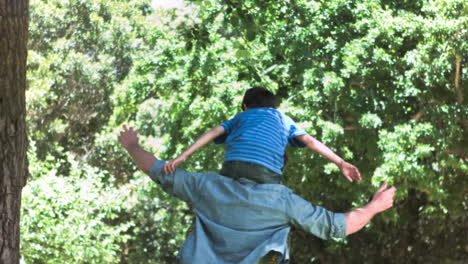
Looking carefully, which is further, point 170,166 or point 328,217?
point 170,166

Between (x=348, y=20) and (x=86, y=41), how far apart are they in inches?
584

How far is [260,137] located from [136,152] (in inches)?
28.8

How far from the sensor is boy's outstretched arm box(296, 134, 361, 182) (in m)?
3.81

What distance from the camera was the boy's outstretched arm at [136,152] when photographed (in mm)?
4027

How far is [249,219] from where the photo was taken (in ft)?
12.3

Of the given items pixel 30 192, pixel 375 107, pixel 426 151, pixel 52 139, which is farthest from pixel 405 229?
pixel 52 139

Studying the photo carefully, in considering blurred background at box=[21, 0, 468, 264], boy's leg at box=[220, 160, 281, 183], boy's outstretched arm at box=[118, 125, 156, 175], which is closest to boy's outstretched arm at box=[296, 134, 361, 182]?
boy's leg at box=[220, 160, 281, 183]

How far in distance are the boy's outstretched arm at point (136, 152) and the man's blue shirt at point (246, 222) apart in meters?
0.37

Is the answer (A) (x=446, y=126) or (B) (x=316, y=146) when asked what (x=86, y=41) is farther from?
(B) (x=316, y=146)

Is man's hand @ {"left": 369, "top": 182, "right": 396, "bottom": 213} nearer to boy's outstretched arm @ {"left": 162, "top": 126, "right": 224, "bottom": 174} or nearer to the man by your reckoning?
the man

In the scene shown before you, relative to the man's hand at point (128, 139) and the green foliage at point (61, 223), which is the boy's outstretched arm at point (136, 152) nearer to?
the man's hand at point (128, 139)

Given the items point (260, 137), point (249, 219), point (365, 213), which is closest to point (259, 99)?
point (260, 137)

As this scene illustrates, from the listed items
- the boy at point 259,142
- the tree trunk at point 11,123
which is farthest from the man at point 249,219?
the tree trunk at point 11,123

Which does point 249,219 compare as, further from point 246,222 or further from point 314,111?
point 314,111
